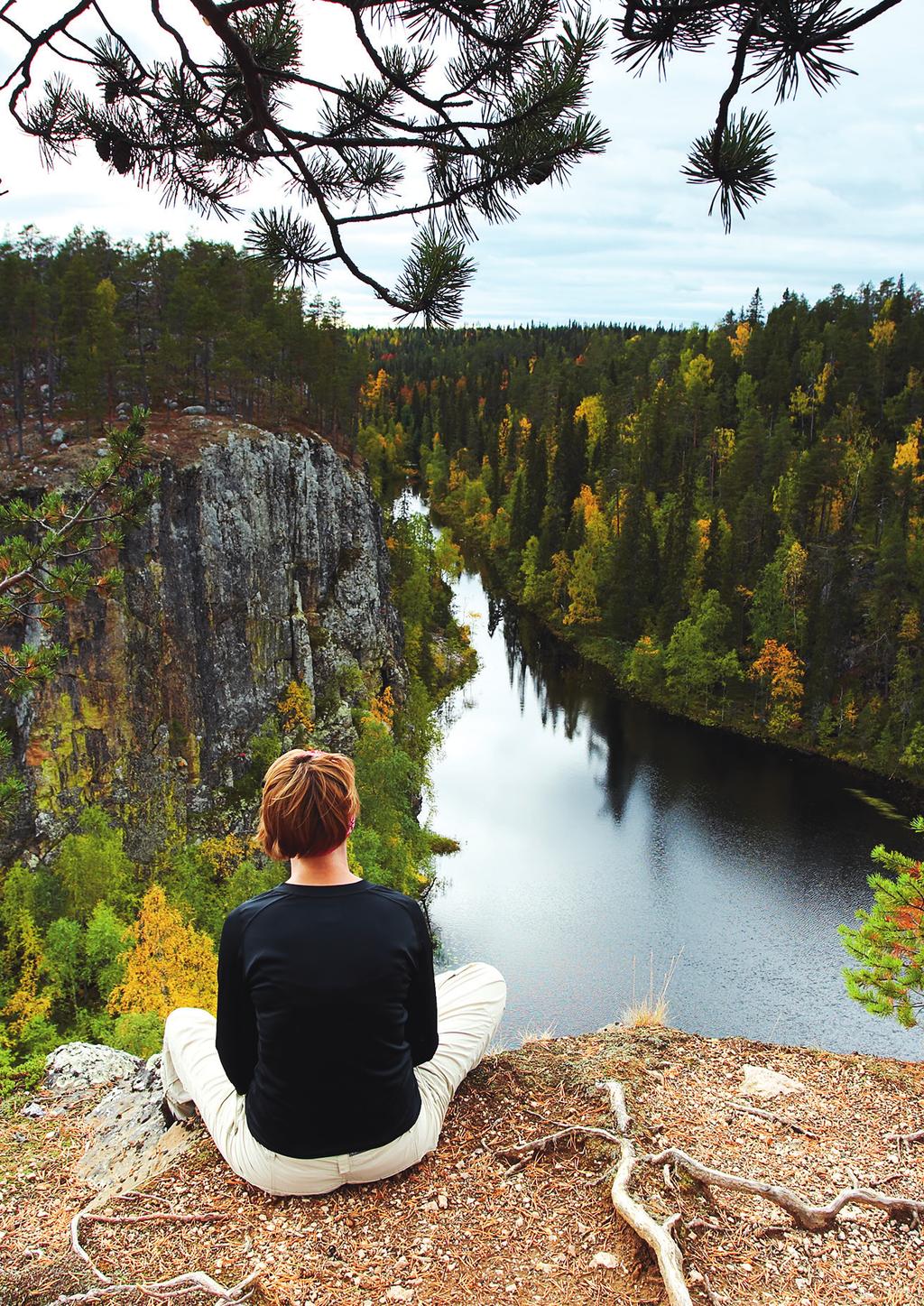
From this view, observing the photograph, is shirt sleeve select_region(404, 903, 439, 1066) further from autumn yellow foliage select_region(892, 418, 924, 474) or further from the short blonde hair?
autumn yellow foliage select_region(892, 418, 924, 474)

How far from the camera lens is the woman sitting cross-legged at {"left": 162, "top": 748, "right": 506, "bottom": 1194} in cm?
282

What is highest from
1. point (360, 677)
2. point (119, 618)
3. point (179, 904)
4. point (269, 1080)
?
point (269, 1080)

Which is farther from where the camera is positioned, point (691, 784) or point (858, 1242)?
point (691, 784)

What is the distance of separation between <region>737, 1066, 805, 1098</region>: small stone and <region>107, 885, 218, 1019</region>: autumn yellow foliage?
13933mm

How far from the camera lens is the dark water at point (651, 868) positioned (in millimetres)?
19516

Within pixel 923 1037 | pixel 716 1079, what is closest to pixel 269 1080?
pixel 716 1079

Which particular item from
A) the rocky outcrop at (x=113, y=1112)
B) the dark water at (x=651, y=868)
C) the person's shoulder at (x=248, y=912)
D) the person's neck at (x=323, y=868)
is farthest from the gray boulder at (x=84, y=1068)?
the dark water at (x=651, y=868)

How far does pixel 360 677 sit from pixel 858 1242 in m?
32.3

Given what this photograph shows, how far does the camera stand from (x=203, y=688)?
1192 inches

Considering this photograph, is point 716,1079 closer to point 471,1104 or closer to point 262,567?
point 471,1104

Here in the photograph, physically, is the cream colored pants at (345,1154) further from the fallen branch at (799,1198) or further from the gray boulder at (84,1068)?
the gray boulder at (84,1068)

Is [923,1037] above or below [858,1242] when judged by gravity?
below

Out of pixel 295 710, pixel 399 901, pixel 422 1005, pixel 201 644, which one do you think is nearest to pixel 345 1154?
pixel 422 1005

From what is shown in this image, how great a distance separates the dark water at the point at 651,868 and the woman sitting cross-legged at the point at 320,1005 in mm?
11724
